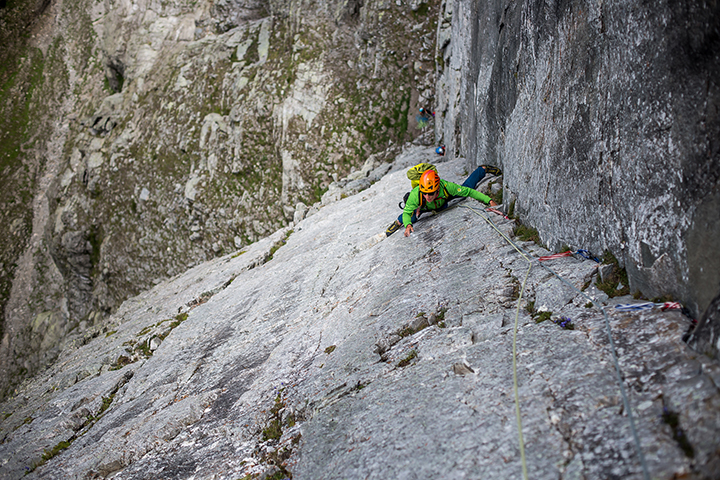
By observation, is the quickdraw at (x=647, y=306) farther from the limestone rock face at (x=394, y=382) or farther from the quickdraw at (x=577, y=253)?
the quickdraw at (x=577, y=253)

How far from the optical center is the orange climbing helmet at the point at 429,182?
11.9m

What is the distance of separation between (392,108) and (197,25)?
94.5ft

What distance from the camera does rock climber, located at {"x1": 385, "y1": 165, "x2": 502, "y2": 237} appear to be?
12031 millimetres

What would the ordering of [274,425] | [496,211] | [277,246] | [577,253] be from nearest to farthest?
[274,425] → [577,253] → [496,211] → [277,246]

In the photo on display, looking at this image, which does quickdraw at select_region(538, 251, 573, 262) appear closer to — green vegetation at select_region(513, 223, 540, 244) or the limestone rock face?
the limestone rock face

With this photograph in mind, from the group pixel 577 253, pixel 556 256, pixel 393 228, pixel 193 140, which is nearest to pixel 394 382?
pixel 556 256

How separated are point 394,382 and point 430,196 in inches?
277

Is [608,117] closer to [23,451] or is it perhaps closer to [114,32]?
[23,451]

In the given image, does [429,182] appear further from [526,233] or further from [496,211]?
[526,233]

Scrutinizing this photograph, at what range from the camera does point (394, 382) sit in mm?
6430

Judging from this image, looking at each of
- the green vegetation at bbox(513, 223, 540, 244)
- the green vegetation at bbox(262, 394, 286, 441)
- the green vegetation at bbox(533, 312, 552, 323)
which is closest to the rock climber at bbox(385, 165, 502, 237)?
the green vegetation at bbox(513, 223, 540, 244)

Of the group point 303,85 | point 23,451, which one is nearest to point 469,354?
point 23,451

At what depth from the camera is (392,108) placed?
31844 mm

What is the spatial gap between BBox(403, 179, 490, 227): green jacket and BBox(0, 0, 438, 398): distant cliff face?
62.5ft
